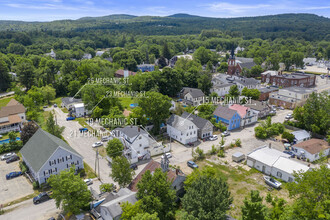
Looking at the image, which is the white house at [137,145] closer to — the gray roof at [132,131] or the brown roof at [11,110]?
the gray roof at [132,131]

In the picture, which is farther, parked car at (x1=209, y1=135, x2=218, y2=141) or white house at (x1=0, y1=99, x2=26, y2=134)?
white house at (x1=0, y1=99, x2=26, y2=134)

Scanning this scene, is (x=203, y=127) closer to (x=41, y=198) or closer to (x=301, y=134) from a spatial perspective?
(x=301, y=134)

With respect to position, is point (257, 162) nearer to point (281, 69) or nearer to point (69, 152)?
point (69, 152)

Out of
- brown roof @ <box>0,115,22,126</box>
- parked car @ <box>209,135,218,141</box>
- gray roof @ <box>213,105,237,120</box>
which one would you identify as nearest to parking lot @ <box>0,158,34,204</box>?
brown roof @ <box>0,115,22,126</box>

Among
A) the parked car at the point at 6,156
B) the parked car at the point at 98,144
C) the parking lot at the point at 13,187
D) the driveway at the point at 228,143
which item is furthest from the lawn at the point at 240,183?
the parked car at the point at 6,156

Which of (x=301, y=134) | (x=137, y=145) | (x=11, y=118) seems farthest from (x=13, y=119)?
(x=301, y=134)

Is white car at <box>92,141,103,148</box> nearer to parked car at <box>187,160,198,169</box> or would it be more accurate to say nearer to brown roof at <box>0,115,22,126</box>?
parked car at <box>187,160,198,169</box>

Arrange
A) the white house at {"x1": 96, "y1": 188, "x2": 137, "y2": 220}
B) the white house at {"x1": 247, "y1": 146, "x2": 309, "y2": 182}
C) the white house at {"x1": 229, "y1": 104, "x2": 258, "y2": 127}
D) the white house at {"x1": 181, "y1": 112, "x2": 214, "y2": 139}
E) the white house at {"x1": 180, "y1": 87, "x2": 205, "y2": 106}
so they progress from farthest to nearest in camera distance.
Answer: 1. the white house at {"x1": 180, "y1": 87, "x2": 205, "y2": 106}
2. the white house at {"x1": 229, "y1": 104, "x2": 258, "y2": 127}
3. the white house at {"x1": 181, "y1": 112, "x2": 214, "y2": 139}
4. the white house at {"x1": 247, "y1": 146, "x2": 309, "y2": 182}
5. the white house at {"x1": 96, "y1": 188, "x2": 137, "y2": 220}
